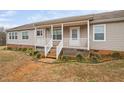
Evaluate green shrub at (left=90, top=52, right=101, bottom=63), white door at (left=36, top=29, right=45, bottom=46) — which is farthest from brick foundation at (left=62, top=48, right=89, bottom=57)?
white door at (left=36, top=29, right=45, bottom=46)

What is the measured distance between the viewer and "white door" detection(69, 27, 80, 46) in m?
15.5

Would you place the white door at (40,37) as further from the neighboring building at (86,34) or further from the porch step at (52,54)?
the porch step at (52,54)

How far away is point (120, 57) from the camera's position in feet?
39.5

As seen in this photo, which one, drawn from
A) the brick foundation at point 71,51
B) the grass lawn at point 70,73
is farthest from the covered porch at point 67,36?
the grass lawn at point 70,73

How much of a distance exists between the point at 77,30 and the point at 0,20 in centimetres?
850

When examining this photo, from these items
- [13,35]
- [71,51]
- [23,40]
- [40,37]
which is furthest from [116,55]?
[13,35]

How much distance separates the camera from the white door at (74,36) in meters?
15.5

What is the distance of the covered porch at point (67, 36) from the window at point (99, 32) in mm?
678

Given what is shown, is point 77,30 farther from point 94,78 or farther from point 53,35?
point 94,78

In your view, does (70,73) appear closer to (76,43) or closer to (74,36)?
(76,43)

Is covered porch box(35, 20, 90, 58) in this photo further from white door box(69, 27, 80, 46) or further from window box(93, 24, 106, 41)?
window box(93, 24, 106, 41)

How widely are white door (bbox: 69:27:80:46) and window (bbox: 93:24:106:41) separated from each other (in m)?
2.02
